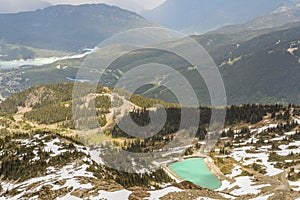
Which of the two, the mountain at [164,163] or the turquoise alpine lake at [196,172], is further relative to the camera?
the turquoise alpine lake at [196,172]

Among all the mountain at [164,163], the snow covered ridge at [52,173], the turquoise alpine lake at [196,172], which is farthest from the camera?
the turquoise alpine lake at [196,172]

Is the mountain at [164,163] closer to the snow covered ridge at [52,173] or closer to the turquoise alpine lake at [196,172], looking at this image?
the snow covered ridge at [52,173]

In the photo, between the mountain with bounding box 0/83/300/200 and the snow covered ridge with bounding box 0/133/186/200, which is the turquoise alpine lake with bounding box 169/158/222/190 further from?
the snow covered ridge with bounding box 0/133/186/200

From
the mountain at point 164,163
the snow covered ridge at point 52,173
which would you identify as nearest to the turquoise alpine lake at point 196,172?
the mountain at point 164,163

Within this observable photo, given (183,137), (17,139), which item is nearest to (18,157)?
(17,139)

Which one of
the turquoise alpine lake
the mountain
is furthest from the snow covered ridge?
the turquoise alpine lake

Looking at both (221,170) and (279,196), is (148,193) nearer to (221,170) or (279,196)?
(279,196)

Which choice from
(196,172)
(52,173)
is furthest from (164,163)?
A: (52,173)

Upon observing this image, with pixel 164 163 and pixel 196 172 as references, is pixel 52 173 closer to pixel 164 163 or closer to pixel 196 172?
pixel 196 172
